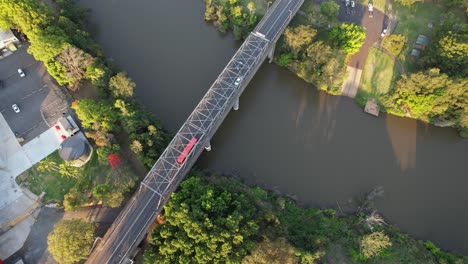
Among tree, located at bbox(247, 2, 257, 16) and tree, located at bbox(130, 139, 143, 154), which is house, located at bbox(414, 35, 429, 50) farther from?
tree, located at bbox(130, 139, 143, 154)

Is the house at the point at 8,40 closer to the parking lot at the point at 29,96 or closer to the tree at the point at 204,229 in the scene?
the parking lot at the point at 29,96

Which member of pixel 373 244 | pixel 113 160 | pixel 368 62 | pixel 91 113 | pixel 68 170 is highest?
pixel 368 62

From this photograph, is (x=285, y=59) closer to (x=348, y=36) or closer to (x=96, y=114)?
(x=348, y=36)

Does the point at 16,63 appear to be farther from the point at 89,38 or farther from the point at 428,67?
the point at 428,67

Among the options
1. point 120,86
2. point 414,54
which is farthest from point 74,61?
A: point 414,54

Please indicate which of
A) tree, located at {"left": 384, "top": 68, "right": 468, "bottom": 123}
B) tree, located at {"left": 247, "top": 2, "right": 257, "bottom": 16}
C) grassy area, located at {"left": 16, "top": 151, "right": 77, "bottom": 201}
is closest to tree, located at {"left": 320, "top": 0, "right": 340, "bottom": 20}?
tree, located at {"left": 247, "top": 2, "right": 257, "bottom": 16}

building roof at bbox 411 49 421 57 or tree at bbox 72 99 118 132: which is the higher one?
building roof at bbox 411 49 421 57

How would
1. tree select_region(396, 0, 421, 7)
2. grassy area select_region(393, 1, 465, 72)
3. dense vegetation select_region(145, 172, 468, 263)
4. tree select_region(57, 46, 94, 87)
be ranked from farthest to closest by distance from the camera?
1. tree select_region(396, 0, 421, 7)
2. grassy area select_region(393, 1, 465, 72)
3. tree select_region(57, 46, 94, 87)
4. dense vegetation select_region(145, 172, 468, 263)
